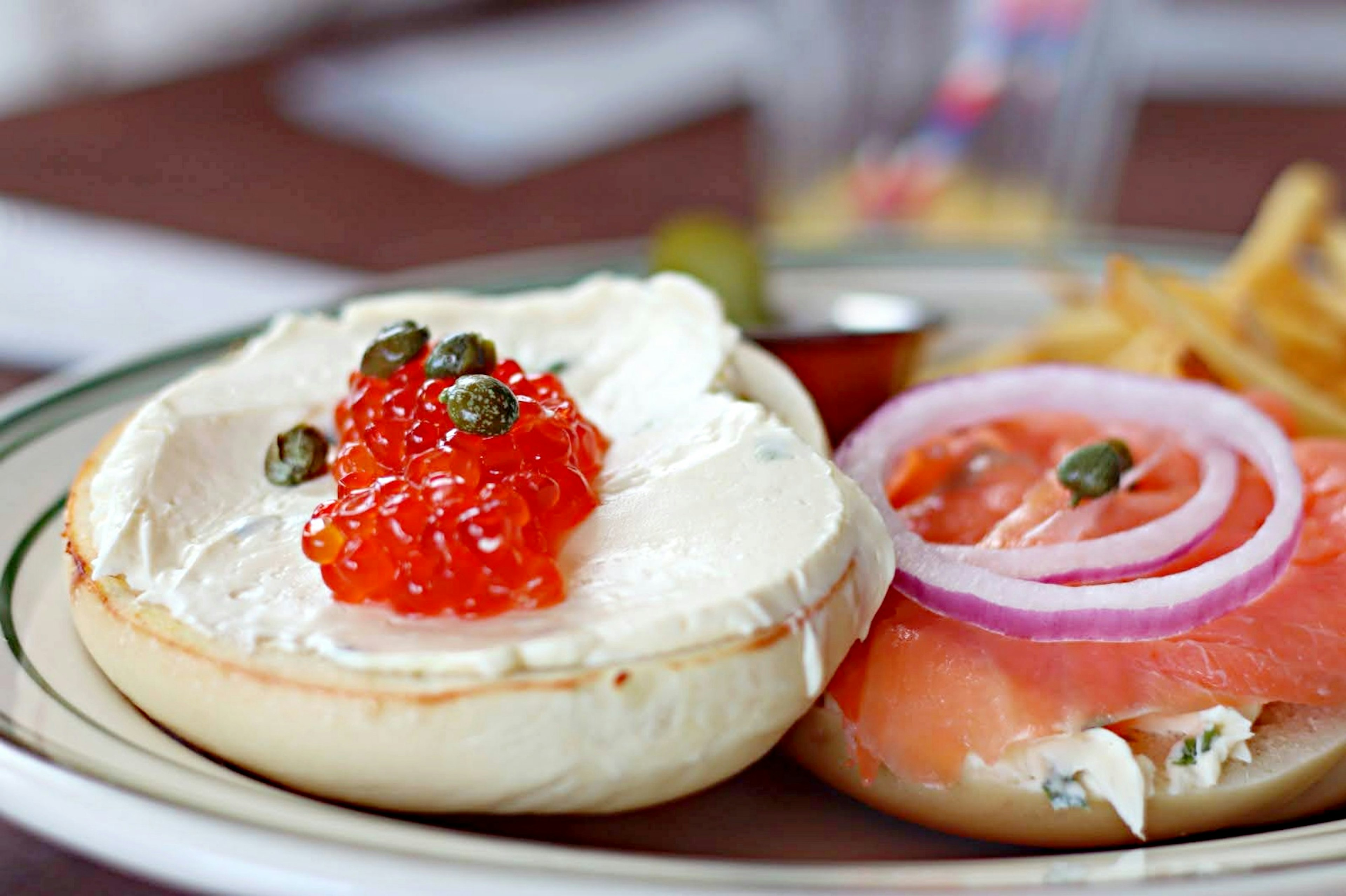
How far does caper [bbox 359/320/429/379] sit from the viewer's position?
156cm

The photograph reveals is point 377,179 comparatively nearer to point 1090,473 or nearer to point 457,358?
point 457,358

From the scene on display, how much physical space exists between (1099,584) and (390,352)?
84cm

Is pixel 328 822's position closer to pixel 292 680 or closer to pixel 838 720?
pixel 292 680

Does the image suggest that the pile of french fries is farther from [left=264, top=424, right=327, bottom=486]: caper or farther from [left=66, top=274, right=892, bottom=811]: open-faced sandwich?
[left=264, top=424, right=327, bottom=486]: caper

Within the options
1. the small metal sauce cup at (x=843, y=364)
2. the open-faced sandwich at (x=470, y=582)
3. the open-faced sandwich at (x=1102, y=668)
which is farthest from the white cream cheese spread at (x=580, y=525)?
the small metal sauce cup at (x=843, y=364)

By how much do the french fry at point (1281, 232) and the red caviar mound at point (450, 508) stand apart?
4.73ft

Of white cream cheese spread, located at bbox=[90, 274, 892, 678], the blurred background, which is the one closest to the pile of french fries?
the blurred background

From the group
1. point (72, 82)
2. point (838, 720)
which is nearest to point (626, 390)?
point (838, 720)

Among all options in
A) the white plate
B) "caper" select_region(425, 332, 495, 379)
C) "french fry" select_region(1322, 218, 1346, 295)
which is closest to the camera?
the white plate

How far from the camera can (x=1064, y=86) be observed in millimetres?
3811

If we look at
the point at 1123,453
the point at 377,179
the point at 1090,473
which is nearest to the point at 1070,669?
the point at 1090,473

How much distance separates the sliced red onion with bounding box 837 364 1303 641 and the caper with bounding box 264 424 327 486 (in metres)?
0.63

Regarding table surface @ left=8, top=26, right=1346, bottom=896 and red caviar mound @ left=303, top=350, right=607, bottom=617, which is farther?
table surface @ left=8, top=26, right=1346, bottom=896

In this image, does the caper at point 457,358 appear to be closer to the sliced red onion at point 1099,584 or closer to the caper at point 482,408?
the caper at point 482,408
